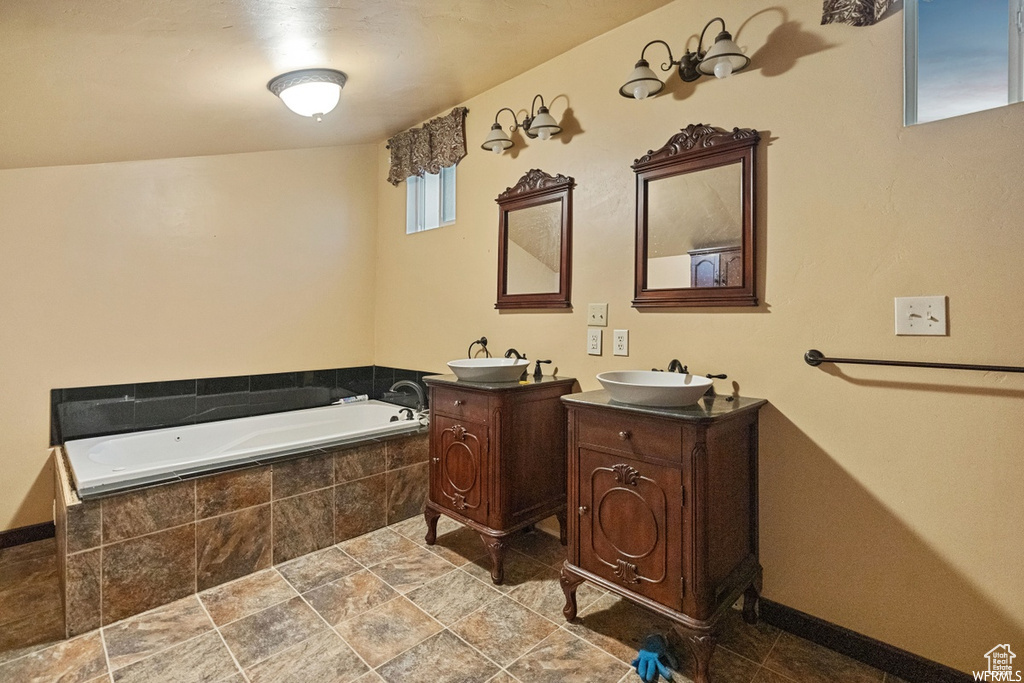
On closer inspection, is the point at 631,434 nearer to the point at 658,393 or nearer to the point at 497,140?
the point at 658,393

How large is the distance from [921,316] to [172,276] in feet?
11.5

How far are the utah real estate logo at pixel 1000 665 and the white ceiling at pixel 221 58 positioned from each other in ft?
8.13

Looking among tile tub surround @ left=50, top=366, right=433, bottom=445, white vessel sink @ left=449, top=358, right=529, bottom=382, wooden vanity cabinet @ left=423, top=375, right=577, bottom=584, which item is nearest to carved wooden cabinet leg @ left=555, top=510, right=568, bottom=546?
wooden vanity cabinet @ left=423, top=375, right=577, bottom=584

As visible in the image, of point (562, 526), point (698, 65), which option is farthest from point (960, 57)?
point (562, 526)

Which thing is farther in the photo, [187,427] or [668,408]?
[187,427]

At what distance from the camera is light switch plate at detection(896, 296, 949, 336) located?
4.98ft

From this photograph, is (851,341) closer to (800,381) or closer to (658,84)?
(800,381)

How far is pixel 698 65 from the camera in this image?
195 centimetres

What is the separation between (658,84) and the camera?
201 centimetres

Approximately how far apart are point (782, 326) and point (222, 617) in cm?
230

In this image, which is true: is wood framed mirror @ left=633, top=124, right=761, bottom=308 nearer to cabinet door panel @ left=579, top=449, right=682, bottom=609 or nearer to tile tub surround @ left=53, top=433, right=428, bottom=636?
cabinet door panel @ left=579, top=449, right=682, bottom=609

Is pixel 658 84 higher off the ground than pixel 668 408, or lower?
higher

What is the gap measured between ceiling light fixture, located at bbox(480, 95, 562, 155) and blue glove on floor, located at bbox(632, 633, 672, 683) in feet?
7.09

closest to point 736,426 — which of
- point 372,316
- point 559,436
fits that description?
point 559,436
